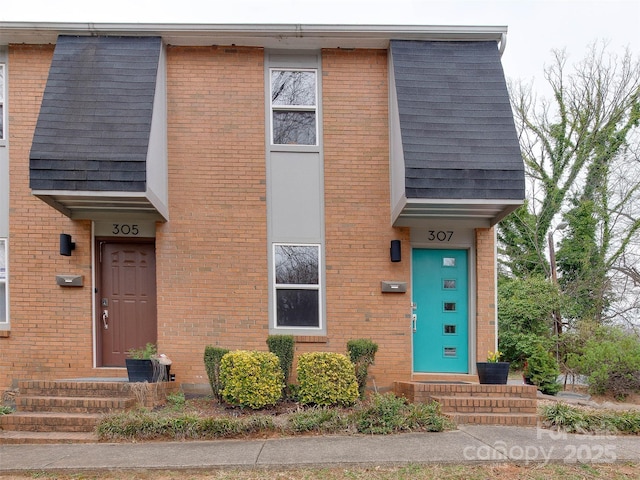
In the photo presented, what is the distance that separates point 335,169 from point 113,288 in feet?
13.8

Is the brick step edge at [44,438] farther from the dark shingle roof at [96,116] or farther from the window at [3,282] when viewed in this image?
the dark shingle roof at [96,116]

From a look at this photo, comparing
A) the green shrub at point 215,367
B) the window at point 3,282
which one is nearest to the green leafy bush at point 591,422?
the green shrub at point 215,367

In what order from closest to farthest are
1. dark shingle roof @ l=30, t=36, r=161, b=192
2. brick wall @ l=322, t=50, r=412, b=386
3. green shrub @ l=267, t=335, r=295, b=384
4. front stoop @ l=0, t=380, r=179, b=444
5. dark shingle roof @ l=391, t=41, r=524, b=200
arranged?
front stoop @ l=0, t=380, r=179, b=444 → dark shingle roof @ l=30, t=36, r=161, b=192 → dark shingle roof @ l=391, t=41, r=524, b=200 → green shrub @ l=267, t=335, r=295, b=384 → brick wall @ l=322, t=50, r=412, b=386

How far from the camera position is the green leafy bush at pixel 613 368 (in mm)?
8367

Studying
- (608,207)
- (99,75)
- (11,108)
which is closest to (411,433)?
(99,75)

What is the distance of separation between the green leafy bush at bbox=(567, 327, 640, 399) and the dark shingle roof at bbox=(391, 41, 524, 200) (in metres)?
4.43

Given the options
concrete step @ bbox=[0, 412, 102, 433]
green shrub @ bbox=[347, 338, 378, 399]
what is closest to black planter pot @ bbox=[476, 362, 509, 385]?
green shrub @ bbox=[347, 338, 378, 399]

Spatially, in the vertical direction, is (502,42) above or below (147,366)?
above

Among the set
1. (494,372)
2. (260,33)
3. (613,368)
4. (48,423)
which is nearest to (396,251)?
(494,372)

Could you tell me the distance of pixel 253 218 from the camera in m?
7.46

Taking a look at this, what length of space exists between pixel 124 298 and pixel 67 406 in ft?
6.51

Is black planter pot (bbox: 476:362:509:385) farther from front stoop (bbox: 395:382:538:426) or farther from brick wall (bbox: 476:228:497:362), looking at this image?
brick wall (bbox: 476:228:497:362)

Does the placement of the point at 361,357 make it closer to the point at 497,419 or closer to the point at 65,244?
the point at 497,419

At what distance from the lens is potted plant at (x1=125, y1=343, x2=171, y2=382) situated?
664 centimetres
